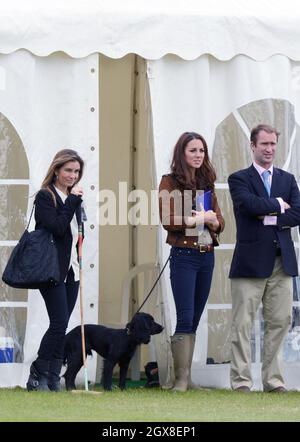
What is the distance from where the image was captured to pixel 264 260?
9.67 metres

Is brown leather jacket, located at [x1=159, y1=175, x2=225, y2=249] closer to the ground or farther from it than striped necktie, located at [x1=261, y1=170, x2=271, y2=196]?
closer to the ground

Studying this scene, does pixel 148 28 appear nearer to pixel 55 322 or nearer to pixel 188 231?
pixel 188 231

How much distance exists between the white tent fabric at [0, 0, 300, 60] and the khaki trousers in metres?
1.56

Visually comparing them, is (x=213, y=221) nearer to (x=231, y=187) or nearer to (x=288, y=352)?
(x=231, y=187)

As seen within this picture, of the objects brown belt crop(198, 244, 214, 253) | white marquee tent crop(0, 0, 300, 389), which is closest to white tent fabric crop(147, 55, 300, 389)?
white marquee tent crop(0, 0, 300, 389)

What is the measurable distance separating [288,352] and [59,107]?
92.3 inches

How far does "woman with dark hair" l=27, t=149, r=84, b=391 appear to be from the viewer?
9359mm

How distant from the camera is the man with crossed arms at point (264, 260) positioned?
9664 millimetres

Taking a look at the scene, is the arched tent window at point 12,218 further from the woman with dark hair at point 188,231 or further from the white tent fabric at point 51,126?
the woman with dark hair at point 188,231

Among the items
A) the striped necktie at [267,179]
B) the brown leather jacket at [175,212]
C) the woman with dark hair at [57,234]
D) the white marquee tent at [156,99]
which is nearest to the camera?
the woman with dark hair at [57,234]

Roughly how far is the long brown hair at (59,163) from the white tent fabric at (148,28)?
0.80 metres

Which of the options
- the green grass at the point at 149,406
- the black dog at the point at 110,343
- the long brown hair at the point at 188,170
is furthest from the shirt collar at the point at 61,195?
the green grass at the point at 149,406

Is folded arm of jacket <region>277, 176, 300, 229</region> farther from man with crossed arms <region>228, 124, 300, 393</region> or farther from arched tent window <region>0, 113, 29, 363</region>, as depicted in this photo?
arched tent window <region>0, 113, 29, 363</region>
